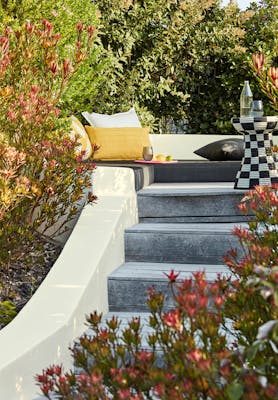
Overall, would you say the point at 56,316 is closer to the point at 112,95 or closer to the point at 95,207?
the point at 95,207

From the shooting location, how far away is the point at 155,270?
405 centimetres

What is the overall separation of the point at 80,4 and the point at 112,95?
228 centimetres

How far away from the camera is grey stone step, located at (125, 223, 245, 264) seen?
420 cm

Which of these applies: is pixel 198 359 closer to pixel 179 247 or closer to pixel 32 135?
pixel 32 135

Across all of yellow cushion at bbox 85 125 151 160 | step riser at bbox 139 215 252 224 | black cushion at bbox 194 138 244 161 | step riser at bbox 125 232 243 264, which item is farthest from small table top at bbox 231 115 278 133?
yellow cushion at bbox 85 125 151 160

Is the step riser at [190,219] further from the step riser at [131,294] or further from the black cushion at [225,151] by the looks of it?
the black cushion at [225,151]

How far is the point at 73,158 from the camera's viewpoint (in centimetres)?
387

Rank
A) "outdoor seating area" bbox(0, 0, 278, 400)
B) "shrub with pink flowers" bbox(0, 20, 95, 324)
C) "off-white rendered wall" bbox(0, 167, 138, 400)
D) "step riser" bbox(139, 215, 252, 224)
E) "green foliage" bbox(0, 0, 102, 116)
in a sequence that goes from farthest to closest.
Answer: "green foliage" bbox(0, 0, 102, 116)
"step riser" bbox(139, 215, 252, 224)
"shrub with pink flowers" bbox(0, 20, 95, 324)
"off-white rendered wall" bbox(0, 167, 138, 400)
"outdoor seating area" bbox(0, 0, 278, 400)

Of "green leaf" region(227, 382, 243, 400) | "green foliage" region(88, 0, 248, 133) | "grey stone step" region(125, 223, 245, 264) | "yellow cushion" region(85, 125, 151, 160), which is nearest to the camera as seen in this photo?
"green leaf" region(227, 382, 243, 400)

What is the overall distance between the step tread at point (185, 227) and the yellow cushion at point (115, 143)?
2.49 meters

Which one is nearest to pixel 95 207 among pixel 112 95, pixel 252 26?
pixel 112 95

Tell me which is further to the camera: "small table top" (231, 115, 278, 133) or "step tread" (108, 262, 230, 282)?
"small table top" (231, 115, 278, 133)

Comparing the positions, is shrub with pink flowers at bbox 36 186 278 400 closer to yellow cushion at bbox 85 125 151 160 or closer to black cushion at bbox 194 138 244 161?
black cushion at bbox 194 138 244 161

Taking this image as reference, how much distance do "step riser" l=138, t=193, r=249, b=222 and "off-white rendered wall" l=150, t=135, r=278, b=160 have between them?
11.3 ft
